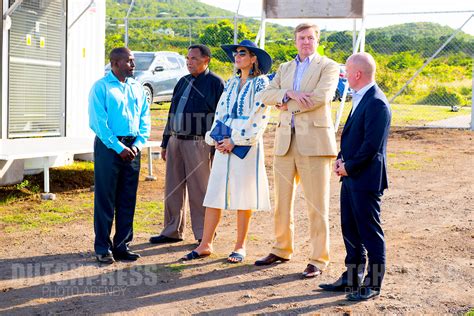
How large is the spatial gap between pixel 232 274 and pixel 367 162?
168cm

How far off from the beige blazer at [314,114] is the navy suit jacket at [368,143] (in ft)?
1.94

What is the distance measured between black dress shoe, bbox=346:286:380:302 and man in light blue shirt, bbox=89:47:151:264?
7.29 feet

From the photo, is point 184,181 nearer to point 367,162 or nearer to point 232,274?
point 232,274

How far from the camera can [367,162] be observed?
5867mm

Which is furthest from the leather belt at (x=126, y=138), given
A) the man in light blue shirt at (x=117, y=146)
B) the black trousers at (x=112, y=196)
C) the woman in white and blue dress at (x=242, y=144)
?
the woman in white and blue dress at (x=242, y=144)

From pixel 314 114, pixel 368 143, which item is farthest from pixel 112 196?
pixel 368 143

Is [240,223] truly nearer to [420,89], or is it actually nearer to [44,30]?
[44,30]

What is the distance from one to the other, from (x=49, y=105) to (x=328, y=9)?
17.4 feet

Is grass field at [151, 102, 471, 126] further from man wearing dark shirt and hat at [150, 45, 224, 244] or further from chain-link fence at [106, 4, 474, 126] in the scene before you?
man wearing dark shirt and hat at [150, 45, 224, 244]

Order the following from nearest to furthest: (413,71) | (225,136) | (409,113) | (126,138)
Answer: (126,138) → (225,136) → (409,113) → (413,71)

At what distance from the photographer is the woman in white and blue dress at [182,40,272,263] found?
700cm

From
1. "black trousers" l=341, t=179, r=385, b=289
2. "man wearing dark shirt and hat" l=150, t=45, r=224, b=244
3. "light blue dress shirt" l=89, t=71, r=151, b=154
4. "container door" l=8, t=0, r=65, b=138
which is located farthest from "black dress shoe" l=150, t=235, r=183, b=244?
"container door" l=8, t=0, r=65, b=138

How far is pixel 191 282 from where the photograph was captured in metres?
6.47

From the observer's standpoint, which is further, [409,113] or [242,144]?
[409,113]
